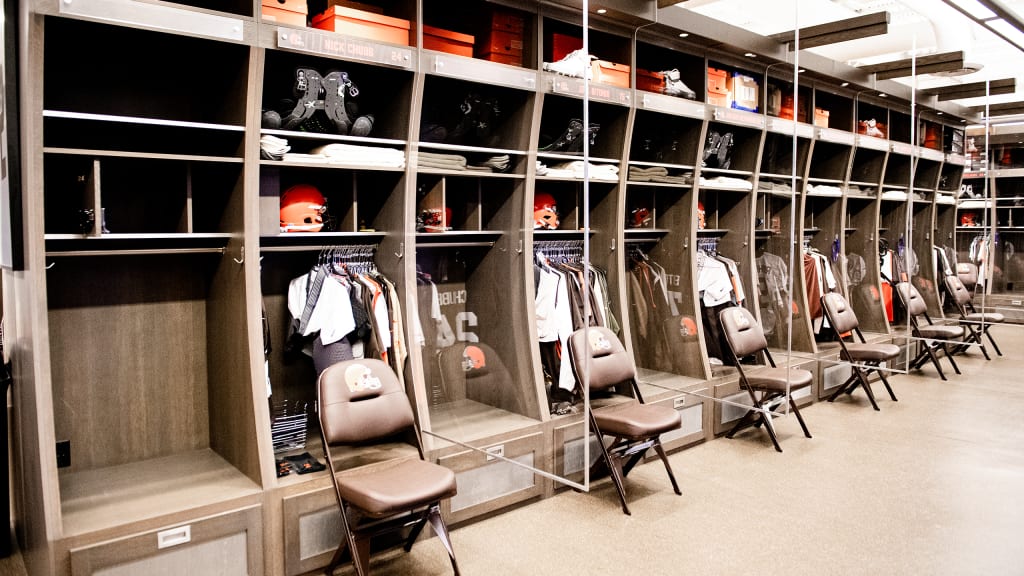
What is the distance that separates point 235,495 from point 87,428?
35.1 inches

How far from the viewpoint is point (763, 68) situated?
226 inches

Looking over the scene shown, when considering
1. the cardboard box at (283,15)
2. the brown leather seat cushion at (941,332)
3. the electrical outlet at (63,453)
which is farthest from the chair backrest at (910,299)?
the electrical outlet at (63,453)

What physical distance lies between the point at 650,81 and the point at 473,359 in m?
2.37

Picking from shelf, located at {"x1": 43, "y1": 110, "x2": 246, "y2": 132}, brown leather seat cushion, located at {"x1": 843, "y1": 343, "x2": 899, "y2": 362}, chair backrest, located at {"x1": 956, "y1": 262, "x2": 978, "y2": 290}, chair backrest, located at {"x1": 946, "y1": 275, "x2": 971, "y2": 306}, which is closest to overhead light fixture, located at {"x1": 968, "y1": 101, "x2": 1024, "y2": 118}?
chair backrest, located at {"x1": 946, "y1": 275, "x2": 971, "y2": 306}

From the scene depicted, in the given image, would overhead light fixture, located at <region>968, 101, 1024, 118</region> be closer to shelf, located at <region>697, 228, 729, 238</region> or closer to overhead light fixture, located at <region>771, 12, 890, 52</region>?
overhead light fixture, located at <region>771, 12, 890, 52</region>

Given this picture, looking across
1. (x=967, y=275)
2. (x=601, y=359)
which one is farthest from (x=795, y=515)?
(x=967, y=275)

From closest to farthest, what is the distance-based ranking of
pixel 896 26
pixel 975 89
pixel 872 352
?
pixel 896 26 < pixel 872 352 < pixel 975 89

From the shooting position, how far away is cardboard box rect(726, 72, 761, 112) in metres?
5.58

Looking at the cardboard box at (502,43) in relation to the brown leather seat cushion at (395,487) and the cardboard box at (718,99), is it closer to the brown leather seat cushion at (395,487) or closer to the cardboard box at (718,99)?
the cardboard box at (718,99)

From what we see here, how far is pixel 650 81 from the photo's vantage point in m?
5.02

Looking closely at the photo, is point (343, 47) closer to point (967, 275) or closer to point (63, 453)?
point (63, 453)

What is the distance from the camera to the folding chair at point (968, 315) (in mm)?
7977

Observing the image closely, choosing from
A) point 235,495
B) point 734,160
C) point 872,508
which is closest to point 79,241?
point 235,495

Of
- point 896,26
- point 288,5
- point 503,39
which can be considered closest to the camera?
point 288,5
